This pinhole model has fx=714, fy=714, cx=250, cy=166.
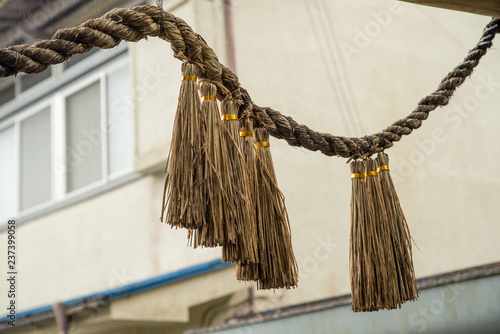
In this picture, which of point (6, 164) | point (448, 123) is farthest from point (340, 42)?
point (6, 164)

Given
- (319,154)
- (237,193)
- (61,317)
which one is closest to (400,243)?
(237,193)

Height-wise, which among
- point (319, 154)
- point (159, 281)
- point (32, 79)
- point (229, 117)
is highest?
point (32, 79)

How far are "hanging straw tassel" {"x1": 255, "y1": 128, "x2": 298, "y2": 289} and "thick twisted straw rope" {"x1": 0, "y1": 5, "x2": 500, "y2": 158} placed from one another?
0.59 ft

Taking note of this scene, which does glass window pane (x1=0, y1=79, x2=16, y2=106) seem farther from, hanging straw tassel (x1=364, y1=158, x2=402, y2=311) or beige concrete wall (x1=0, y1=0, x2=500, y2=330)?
hanging straw tassel (x1=364, y1=158, x2=402, y2=311)

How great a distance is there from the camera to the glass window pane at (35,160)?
920 cm

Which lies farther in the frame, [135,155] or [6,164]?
[6,164]

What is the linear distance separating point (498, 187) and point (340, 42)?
307 centimetres

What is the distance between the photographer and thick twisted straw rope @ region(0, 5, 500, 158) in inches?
75.8

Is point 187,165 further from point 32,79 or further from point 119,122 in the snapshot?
point 32,79

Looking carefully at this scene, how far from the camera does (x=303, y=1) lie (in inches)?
337

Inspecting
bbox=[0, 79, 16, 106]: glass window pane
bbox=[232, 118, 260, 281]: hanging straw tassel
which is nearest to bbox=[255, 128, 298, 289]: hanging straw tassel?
bbox=[232, 118, 260, 281]: hanging straw tassel

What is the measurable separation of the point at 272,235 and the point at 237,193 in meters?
0.22

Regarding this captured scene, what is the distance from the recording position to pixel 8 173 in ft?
32.1

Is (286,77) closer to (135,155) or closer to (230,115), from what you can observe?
(135,155)
